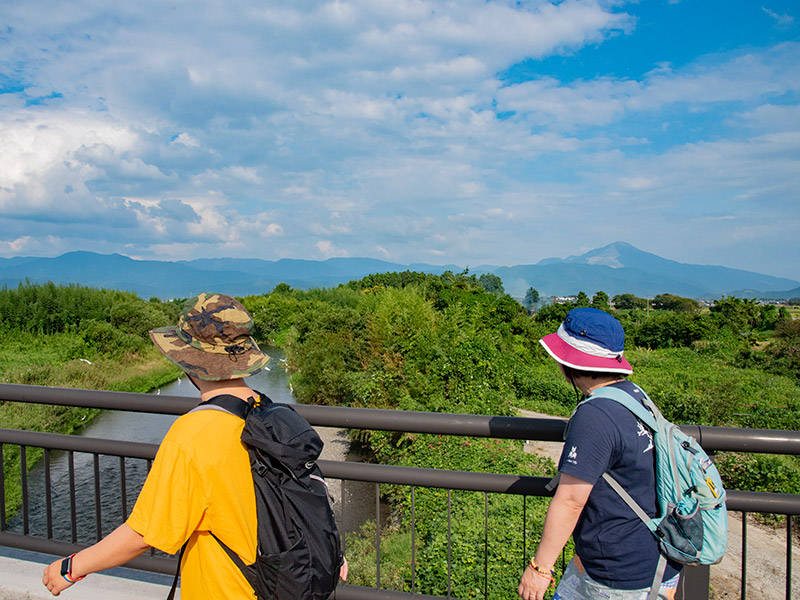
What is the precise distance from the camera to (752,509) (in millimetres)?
2158

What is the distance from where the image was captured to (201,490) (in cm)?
148

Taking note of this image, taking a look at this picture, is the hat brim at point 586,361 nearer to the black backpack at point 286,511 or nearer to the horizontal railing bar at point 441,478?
the horizontal railing bar at point 441,478

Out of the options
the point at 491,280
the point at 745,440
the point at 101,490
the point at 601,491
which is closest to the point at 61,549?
the point at 601,491

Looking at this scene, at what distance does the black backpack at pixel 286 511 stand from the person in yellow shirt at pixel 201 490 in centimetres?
4

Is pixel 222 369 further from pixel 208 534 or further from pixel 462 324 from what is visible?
pixel 462 324

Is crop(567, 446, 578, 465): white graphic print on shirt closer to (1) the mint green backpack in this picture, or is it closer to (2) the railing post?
(1) the mint green backpack

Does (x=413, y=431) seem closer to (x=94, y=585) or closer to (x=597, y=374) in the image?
(x=597, y=374)

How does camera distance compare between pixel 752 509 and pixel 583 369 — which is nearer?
pixel 583 369

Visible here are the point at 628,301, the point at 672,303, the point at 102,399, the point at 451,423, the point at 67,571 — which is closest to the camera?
the point at 67,571

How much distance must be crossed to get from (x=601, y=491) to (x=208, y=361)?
129 centimetres

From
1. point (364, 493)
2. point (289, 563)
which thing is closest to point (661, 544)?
point (289, 563)

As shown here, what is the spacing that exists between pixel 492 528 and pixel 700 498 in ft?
28.0

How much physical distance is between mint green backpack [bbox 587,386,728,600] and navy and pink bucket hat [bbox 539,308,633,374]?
0.12 metres

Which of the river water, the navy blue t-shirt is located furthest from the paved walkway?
the river water
